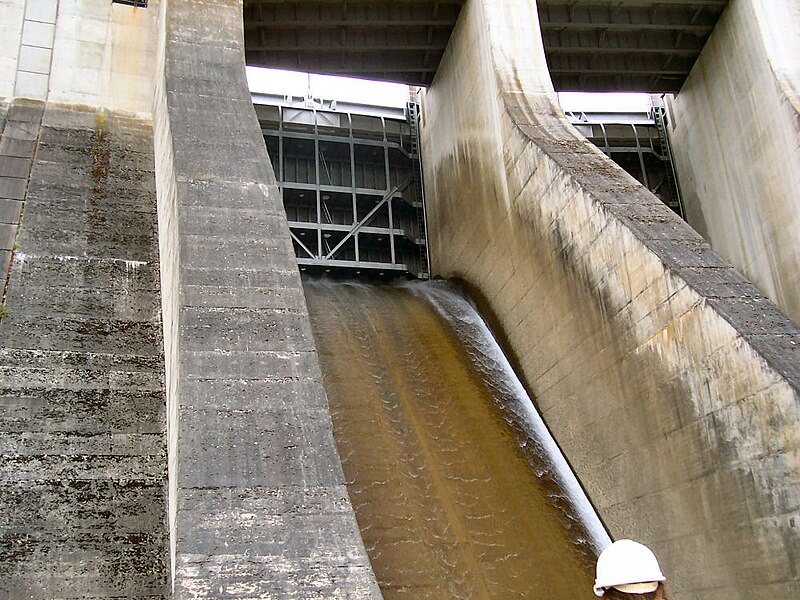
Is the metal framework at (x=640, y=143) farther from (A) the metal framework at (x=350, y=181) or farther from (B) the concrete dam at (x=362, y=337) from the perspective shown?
(A) the metal framework at (x=350, y=181)

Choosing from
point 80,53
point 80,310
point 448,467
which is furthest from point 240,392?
point 80,53

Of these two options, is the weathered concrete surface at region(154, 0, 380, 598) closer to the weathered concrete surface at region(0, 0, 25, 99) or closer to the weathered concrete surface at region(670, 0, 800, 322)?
the weathered concrete surface at region(0, 0, 25, 99)

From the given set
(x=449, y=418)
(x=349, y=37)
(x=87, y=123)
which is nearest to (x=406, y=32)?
(x=349, y=37)

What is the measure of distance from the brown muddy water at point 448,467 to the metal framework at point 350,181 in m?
3.53

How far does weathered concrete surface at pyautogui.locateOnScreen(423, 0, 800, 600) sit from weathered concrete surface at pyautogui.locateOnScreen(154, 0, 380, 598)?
2729mm

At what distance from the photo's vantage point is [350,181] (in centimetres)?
1364

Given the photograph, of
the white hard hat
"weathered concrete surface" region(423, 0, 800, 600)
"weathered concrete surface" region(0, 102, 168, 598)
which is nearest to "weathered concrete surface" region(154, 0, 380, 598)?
"weathered concrete surface" region(0, 102, 168, 598)

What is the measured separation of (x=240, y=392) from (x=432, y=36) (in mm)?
8424

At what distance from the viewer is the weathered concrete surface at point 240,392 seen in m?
3.37

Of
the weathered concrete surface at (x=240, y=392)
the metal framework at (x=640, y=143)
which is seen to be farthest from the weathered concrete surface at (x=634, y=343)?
the metal framework at (x=640, y=143)

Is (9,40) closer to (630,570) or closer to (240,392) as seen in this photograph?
(240,392)

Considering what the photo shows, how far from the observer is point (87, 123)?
8.16 meters

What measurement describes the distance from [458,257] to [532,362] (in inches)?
120

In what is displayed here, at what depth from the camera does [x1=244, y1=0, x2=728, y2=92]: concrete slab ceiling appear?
10.7 m
